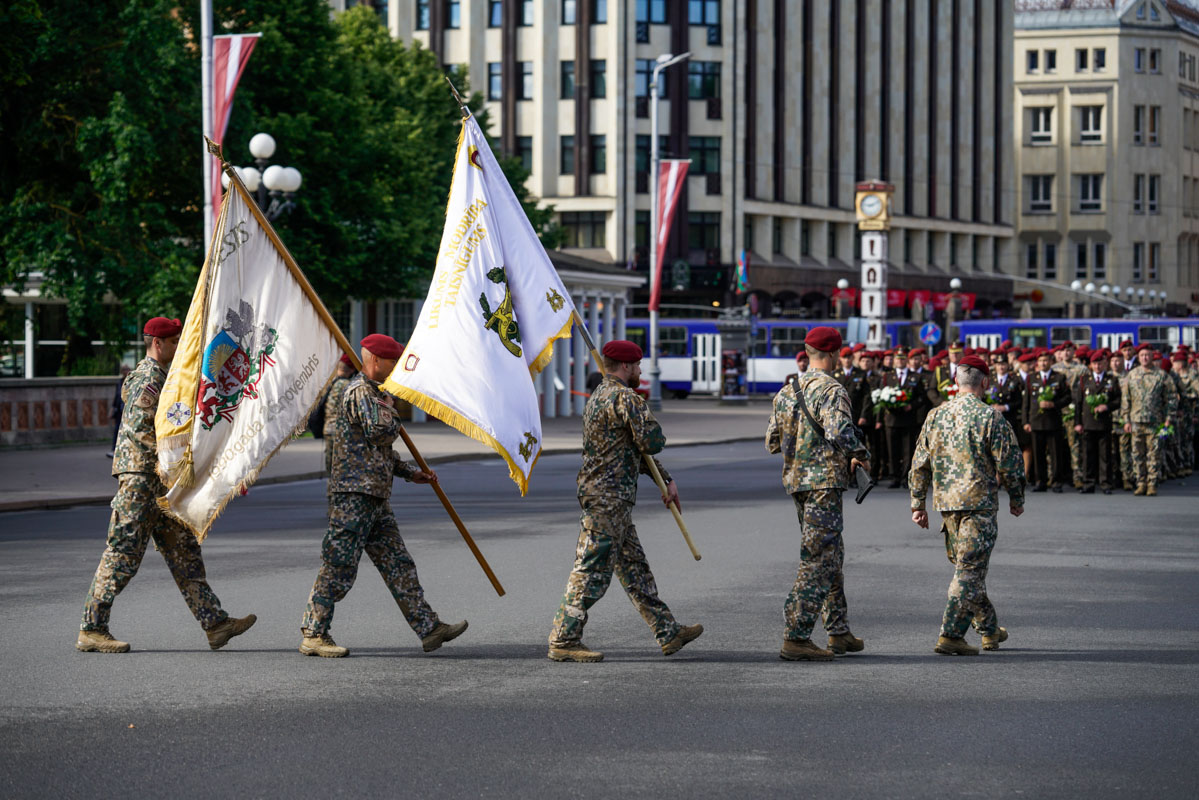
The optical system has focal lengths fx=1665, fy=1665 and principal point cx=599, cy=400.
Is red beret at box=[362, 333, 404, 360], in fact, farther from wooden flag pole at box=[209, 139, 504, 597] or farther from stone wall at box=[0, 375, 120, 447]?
stone wall at box=[0, 375, 120, 447]

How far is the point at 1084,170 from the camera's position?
108 m

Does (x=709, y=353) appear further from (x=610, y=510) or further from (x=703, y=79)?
(x=610, y=510)

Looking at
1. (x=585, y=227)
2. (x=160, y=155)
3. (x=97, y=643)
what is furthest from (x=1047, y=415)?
(x=585, y=227)

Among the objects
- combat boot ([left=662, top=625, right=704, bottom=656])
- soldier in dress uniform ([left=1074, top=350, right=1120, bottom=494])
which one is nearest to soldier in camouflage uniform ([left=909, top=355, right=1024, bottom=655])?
combat boot ([left=662, top=625, right=704, bottom=656])

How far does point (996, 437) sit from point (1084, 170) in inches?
4101

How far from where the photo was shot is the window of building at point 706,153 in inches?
2933

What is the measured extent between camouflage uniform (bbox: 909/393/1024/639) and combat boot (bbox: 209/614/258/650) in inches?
156

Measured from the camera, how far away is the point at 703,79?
74.6 metres

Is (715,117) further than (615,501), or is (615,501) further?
(715,117)

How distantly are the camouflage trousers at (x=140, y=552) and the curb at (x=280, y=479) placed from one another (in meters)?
9.48

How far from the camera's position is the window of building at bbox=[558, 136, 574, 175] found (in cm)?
7369

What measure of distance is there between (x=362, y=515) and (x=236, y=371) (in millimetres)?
1319

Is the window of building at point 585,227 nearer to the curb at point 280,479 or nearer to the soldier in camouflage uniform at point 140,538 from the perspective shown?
the curb at point 280,479

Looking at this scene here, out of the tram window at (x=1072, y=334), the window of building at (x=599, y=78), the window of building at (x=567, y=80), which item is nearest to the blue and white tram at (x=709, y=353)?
the tram window at (x=1072, y=334)
